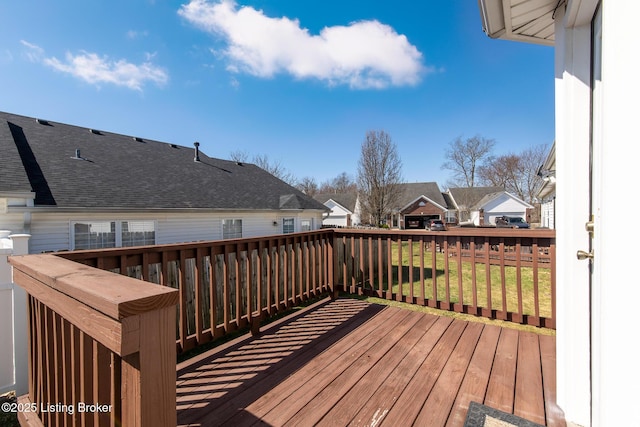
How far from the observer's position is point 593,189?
1.36m

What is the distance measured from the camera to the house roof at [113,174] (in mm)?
6543

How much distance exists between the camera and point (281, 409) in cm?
166

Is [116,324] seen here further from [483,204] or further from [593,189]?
[483,204]

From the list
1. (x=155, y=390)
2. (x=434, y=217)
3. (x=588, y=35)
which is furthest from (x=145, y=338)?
(x=434, y=217)

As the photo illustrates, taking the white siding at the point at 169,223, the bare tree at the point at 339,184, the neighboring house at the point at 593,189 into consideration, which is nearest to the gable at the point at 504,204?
the bare tree at the point at 339,184

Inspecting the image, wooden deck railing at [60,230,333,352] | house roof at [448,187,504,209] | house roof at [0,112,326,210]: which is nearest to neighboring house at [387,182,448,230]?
house roof at [448,187,504,209]

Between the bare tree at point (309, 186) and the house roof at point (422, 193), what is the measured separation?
43.2 feet

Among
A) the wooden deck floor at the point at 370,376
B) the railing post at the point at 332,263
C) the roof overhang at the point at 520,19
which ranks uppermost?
the roof overhang at the point at 520,19

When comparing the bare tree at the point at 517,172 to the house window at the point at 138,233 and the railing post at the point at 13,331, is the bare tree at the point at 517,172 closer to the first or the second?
the house window at the point at 138,233

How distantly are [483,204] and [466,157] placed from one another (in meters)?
7.49

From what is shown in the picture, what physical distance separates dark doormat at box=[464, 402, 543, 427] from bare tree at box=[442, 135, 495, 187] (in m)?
37.6

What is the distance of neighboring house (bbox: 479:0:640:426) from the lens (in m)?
0.72

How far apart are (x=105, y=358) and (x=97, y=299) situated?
0.32 metres

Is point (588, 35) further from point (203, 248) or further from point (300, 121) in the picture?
point (300, 121)
